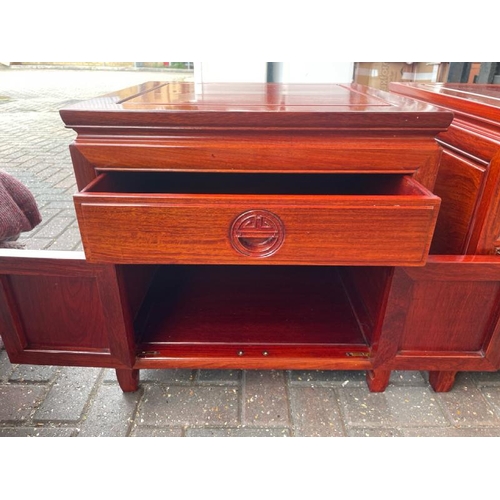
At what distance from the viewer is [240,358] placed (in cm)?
68

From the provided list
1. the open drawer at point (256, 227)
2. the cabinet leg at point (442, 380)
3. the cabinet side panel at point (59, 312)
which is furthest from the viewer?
the cabinet leg at point (442, 380)

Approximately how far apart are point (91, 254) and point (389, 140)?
1.44 ft

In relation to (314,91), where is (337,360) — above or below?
below

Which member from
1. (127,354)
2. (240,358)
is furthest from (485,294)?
(127,354)

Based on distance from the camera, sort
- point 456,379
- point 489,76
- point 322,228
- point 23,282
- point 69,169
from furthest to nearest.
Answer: point 69,169, point 489,76, point 456,379, point 23,282, point 322,228

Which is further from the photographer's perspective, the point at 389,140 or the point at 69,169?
the point at 69,169

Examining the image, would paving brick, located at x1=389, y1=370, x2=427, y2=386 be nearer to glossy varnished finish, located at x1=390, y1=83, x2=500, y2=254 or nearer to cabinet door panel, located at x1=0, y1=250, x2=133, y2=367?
glossy varnished finish, located at x1=390, y1=83, x2=500, y2=254

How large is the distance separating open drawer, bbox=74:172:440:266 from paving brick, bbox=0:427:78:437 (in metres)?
0.32

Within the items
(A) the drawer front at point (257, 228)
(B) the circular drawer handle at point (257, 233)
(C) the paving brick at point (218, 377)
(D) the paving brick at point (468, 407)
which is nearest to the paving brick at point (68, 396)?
(C) the paving brick at point (218, 377)

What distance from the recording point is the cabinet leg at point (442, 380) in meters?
0.73

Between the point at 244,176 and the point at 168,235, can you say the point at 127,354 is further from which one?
the point at 244,176

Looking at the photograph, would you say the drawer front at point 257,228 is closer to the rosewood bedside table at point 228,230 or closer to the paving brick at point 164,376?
the rosewood bedside table at point 228,230

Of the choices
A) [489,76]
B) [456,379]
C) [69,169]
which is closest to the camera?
[456,379]

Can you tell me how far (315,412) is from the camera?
71cm
